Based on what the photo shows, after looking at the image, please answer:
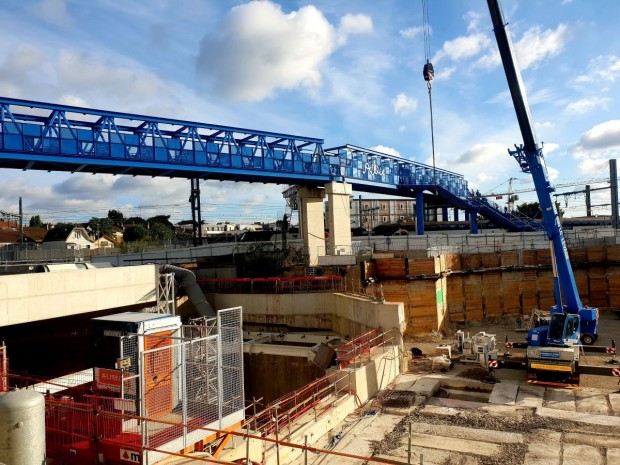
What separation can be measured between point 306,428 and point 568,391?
330 inches

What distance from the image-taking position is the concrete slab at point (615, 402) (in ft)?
38.7

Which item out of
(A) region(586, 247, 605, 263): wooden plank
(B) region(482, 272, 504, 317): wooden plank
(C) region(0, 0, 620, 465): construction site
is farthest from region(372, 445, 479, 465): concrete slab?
(A) region(586, 247, 605, 263): wooden plank

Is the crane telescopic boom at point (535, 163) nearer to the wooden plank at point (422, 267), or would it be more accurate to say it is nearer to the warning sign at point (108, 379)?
the wooden plank at point (422, 267)

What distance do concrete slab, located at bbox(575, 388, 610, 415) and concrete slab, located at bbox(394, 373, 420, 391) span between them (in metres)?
4.69

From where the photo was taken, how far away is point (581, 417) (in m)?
11.4

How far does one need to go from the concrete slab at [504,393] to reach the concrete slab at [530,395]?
0.13 meters

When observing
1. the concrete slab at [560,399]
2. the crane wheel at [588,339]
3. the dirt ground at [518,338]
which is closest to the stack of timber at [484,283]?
the dirt ground at [518,338]

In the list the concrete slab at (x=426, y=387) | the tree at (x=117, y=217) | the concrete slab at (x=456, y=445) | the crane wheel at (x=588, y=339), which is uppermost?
the tree at (x=117, y=217)

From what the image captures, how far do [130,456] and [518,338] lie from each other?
726 inches

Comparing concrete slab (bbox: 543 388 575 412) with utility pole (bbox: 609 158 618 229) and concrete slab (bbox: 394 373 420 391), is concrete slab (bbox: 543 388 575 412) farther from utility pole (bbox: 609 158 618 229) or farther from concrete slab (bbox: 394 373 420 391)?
utility pole (bbox: 609 158 618 229)

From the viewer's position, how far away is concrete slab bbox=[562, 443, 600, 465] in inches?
363

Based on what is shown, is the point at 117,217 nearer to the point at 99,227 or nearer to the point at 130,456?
the point at 99,227

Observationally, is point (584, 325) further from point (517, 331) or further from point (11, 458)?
point (11, 458)

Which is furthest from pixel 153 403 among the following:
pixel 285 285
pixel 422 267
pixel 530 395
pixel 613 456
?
pixel 422 267
